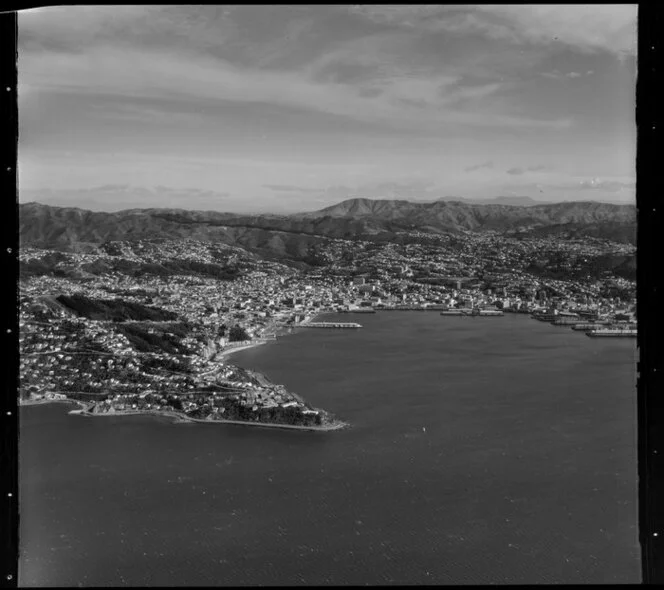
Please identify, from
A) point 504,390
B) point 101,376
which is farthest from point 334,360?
point 101,376

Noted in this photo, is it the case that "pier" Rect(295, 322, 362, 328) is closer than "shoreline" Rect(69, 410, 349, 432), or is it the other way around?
"shoreline" Rect(69, 410, 349, 432)

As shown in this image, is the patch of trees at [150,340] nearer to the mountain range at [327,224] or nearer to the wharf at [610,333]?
the mountain range at [327,224]

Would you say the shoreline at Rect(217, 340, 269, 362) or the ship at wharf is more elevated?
the ship at wharf

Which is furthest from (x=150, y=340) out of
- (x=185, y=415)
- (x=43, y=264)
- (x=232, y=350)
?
(x=43, y=264)

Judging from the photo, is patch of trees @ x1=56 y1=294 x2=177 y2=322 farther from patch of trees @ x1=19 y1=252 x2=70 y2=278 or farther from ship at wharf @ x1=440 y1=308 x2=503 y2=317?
ship at wharf @ x1=440 y1=308 x2=503 y2=317

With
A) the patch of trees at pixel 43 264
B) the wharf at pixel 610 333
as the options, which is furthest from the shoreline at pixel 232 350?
the wharf at pixel 610 333

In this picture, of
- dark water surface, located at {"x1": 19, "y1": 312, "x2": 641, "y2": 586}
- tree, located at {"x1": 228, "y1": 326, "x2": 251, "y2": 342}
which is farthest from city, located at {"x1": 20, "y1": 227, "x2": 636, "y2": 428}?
dark water surface, located at {"x1": 19, "y1": 312, "x2": 641, "y2": 586}

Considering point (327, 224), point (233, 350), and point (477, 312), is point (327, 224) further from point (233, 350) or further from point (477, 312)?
point (233, 350)

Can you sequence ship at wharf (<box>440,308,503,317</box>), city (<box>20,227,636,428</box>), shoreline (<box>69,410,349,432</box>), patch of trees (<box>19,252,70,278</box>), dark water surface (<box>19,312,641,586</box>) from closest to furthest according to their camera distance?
dark water surface (<box>19,312,641,586</box>), shoreline (<box>69,410,349,432</box>), city (<box>20,227,636,428</box>), patch of trees (<box>19,252,70,278</box>), ship at wharf (<box>440,308,503,317</box>)
